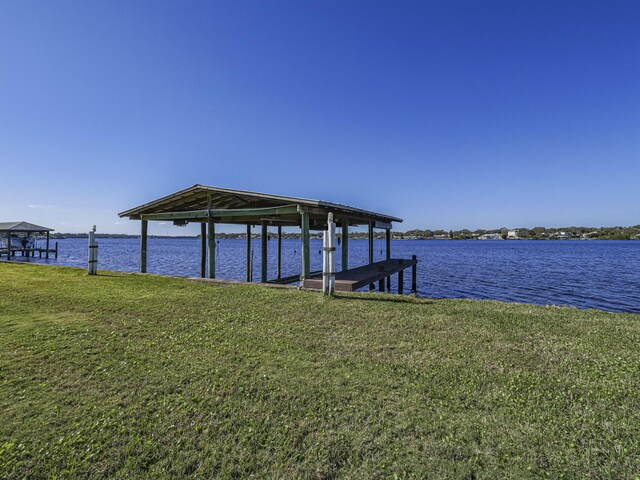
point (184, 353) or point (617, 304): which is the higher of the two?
point (184, 353)

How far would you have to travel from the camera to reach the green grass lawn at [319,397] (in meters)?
2.29

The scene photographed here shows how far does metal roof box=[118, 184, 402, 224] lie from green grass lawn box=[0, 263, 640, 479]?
15.9ft

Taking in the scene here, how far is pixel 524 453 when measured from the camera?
2.37 metres

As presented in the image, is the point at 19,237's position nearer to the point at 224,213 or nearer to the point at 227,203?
the point at 227,203

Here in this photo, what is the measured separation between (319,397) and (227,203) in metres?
11.0

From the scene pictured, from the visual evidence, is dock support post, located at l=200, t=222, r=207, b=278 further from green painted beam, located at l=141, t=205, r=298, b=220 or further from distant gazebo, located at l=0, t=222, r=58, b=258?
distant gazebo, located at l=0, t=222, r=58, b=258

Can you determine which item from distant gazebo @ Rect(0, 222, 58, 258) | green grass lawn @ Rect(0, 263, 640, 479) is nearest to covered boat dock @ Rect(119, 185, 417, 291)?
green grass lawn @ Rect(0, 263, 640, 479)

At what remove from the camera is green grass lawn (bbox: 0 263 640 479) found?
2.29m

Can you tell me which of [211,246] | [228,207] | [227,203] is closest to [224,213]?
[228,207]

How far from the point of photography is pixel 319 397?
310 cm

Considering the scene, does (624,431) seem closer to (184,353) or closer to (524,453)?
(524,453)

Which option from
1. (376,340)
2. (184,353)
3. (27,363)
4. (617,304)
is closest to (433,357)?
(376,340)

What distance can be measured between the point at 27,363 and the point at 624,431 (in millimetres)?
6018

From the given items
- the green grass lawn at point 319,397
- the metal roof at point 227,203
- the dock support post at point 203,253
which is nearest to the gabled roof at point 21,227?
the metal roof at point 227,203
